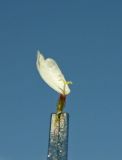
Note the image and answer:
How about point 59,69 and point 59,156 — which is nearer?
point 59,156

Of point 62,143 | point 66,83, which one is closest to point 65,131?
point 62,143

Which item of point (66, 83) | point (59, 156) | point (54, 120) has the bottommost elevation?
point (59, 156)

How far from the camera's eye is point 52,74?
2353 centimetres

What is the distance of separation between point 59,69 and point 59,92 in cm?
109

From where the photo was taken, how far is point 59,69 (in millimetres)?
23703

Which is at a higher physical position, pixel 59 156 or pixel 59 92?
pixel 59 92

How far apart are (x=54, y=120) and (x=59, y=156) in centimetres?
177

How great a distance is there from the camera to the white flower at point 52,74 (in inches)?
917

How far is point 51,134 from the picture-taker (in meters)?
22.7

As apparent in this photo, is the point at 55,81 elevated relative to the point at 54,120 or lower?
elevated

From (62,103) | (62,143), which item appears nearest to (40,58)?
(62,103)

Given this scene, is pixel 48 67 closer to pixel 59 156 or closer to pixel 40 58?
pixel 40 58

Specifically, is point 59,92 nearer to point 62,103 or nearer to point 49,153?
point 62,103

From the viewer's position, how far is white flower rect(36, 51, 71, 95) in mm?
23281
